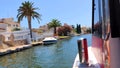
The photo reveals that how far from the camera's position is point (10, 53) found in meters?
36.3

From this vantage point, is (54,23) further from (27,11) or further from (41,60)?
(41,60)

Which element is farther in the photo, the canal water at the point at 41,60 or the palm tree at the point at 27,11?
the palm tree at the point at 27,11

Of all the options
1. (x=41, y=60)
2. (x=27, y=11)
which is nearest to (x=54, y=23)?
(x=27, y=11)

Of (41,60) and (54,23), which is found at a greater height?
(54,23)

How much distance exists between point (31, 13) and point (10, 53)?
25.5 m

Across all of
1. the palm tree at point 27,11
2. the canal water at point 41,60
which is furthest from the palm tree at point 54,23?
the canal water at point 41,60

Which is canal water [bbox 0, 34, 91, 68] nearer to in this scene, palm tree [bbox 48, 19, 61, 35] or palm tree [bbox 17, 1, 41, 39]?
palm tree [bbox 17, 1, 41, 39]

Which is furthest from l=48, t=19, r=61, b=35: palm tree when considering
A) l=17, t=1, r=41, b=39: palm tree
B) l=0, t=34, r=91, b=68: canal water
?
l=0, t=34, r=91, b=68: canal water

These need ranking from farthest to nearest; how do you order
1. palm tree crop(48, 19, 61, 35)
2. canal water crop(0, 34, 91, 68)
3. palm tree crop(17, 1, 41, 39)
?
palm tree crop(48, 19, 61, 35) < palm tree crop(17, 1, 41, 39) < canal water crop(0, 34, 91, 68)

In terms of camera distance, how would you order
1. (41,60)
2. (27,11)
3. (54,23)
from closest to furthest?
(41,60) < (27,11) < (54,23)

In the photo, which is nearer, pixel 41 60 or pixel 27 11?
pixel 41 60

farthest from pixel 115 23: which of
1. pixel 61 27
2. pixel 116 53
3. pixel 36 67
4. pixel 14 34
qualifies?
pixel 61 27

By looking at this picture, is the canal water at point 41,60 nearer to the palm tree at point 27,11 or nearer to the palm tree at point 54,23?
the palm tree at point 27,11

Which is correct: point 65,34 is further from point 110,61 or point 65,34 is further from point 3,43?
point 110,61
